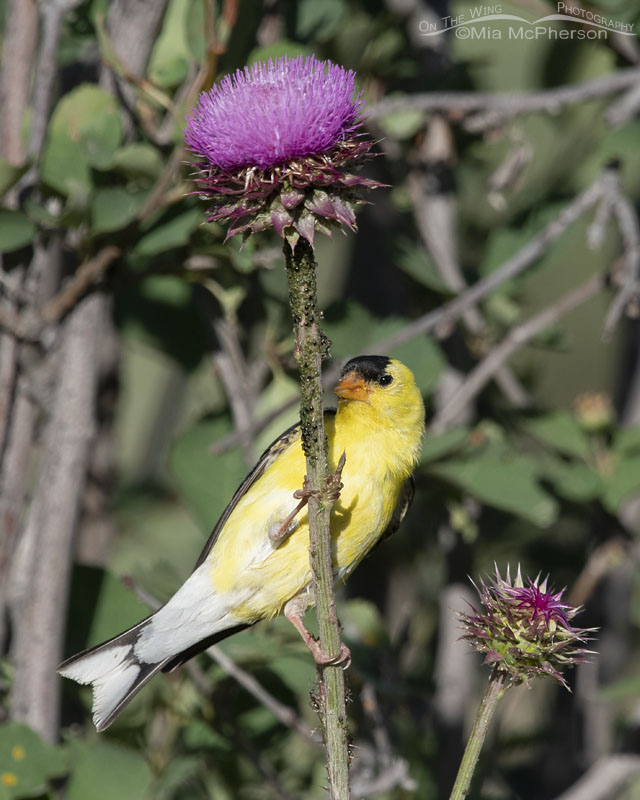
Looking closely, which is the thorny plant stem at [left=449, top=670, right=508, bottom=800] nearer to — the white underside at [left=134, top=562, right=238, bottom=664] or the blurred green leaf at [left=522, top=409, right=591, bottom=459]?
the white underside at [left=134, top=562, right=238, bottom=664]

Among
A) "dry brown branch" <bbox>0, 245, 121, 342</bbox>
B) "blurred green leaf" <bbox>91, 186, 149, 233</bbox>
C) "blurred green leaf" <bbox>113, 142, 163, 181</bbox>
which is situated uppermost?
"blurred green leaf" <bbox>113, 142, 163, 181</bbox>

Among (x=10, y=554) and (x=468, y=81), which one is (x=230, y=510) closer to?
(x=10, y=554)

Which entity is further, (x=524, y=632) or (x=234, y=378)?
(x=234, y=378)

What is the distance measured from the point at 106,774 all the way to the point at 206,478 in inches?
29.7

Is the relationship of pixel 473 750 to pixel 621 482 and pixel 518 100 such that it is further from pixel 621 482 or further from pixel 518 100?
pixel 518 100

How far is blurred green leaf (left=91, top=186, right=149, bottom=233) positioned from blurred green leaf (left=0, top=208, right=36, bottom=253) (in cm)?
14

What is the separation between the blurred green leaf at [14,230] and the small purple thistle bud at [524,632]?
1316 millimetres

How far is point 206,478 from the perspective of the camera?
8.20 ft

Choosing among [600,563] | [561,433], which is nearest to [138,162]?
[561,433]

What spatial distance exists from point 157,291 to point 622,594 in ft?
6.05

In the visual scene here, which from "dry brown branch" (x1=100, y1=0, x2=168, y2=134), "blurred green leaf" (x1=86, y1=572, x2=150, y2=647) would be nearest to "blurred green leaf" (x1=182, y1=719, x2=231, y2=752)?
"blurred green leaf" (x1=86, y1=572, x2=150, y2=647)

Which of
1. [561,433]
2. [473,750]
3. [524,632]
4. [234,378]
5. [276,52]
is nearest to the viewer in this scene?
[473,750]

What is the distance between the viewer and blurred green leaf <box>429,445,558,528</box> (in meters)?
2.42

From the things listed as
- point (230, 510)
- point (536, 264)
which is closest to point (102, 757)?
point (230, 510)
